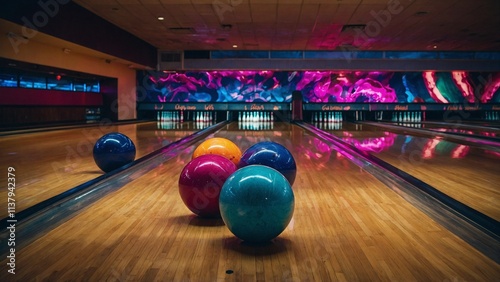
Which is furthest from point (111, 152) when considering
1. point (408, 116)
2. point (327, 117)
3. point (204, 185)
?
point (408, 116)

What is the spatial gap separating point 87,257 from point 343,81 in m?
12.4

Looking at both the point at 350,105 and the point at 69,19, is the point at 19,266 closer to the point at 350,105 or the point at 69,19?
the point at 69,19

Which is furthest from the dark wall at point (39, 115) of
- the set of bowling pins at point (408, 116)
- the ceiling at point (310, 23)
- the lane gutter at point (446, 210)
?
the set of bowling pins at point (408, 116)

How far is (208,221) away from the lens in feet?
7.85

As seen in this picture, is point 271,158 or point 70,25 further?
point 70,25

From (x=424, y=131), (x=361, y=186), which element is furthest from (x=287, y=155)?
(x=424, y=131)

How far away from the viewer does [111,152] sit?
374 cm

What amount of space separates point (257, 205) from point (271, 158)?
1.09 metres

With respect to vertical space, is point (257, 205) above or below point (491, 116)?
below

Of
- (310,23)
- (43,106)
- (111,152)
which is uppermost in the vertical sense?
(310,23)

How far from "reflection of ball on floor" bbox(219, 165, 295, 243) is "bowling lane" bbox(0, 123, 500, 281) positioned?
0.08m

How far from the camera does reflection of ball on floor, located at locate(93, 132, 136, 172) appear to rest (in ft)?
12.2

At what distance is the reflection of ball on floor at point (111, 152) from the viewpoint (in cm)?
372

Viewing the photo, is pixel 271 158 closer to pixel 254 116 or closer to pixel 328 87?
pixel 328 87
